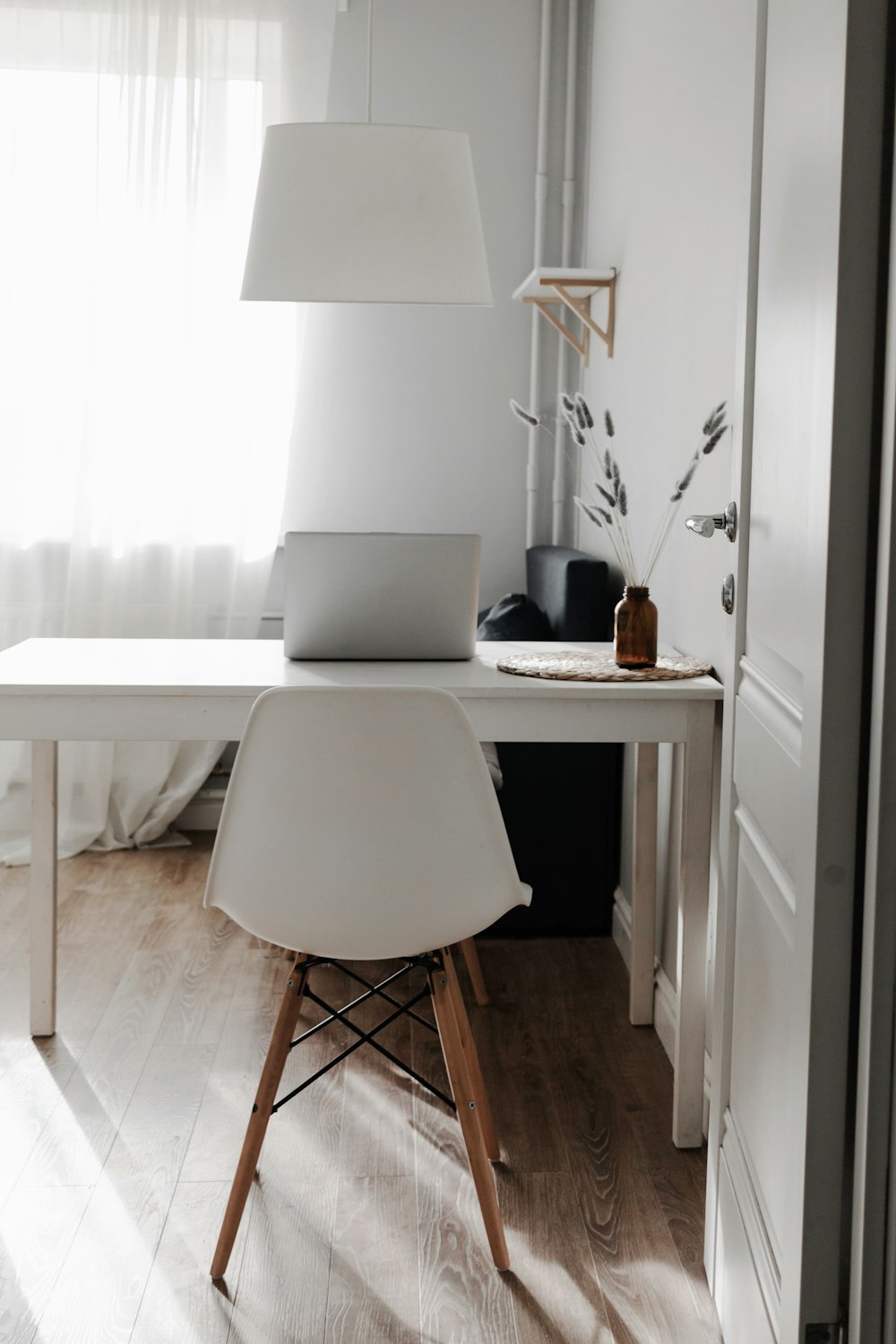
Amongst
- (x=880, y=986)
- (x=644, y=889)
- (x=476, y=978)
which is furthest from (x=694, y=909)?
(x=880, y=986)

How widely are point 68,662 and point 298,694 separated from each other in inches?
37.9

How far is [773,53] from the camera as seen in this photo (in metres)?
1.49

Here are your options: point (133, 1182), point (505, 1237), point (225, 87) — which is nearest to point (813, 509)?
point (505, 1237)

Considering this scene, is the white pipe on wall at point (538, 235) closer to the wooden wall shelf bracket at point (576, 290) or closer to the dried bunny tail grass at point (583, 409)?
the wooden wall shelf bracket at point (576, 290)

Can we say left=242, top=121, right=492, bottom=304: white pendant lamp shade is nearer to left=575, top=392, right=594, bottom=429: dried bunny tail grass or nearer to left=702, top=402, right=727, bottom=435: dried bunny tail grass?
left=575, top=392, right=594, bottom=429: dried bunny tail grass

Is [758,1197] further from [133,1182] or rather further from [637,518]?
[637,518]

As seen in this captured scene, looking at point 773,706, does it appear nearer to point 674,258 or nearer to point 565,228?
point 674,258

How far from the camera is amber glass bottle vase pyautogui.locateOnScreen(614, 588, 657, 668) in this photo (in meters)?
2.37

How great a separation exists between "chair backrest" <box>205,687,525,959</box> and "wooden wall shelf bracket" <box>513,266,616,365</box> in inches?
77.1

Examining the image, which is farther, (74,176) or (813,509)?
(74,176)

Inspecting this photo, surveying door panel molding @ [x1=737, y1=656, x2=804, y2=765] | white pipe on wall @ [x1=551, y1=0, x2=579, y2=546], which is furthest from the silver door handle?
white pipe on wall @ [x1=551, y1=0, x2=579, y2=546]

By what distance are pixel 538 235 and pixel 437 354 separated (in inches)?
19.5

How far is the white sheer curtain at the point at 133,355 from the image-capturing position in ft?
12.5

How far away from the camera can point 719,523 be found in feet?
5.80
